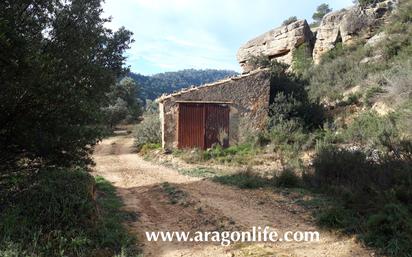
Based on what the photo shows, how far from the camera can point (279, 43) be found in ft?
98.9

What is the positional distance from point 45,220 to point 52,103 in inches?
76.8

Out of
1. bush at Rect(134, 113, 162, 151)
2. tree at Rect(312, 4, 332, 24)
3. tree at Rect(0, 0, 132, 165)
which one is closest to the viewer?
tree at Rect(0, 0, 132, 165)

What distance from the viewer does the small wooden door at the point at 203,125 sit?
52.7 ft

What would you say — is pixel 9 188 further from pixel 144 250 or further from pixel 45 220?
pixel 144 250

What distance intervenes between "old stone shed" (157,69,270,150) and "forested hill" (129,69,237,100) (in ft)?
157

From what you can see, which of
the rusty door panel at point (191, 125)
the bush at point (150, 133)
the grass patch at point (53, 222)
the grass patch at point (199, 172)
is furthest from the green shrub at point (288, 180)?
the bush at point (150, 133)

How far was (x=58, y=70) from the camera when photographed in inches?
249

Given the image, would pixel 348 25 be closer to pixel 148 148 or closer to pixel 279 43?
pixel 279 43

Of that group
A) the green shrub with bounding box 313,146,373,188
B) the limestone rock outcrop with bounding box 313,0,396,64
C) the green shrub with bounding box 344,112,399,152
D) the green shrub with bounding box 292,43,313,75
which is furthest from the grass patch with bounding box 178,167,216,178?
the limestone rock outcrop with bounding box 313,0,396,64

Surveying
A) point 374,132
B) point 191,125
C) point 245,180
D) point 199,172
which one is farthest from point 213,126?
point 245,180

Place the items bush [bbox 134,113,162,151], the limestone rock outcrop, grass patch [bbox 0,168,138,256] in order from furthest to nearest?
the limestone rock outcrop
bush [bbox 134,113,162,151]
grass patch [bbox 0,168,138,256]

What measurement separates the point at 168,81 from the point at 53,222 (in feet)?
332

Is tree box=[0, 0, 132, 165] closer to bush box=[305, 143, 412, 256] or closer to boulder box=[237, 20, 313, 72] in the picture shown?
bush box=[305, 143, 412, 256]

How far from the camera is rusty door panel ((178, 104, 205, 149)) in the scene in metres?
16.1
